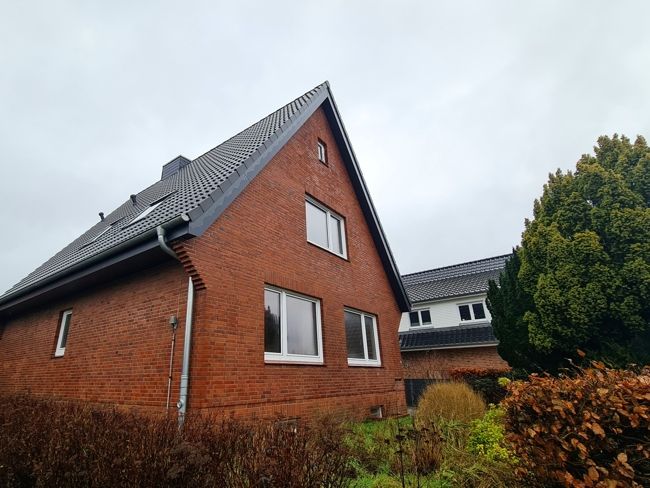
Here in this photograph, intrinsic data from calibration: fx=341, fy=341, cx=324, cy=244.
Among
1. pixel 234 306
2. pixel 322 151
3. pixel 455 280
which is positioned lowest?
pixel 234 306

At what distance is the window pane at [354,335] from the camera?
9523mm

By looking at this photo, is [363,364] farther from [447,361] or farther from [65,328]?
[447,361]

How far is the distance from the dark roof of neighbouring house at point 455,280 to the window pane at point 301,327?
14348 millimetres

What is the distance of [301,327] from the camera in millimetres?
7957

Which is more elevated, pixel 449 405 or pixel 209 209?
pixel 209 209

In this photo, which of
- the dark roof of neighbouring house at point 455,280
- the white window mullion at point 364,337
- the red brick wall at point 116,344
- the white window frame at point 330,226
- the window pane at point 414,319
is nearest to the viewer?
the red brick wall at point 116,344

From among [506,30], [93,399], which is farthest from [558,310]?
[93,399]

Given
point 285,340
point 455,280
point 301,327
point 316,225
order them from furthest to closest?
point 455,280, point 316,225, point 301,327, point 285,340

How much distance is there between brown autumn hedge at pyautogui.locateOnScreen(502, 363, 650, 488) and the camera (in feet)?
8.87

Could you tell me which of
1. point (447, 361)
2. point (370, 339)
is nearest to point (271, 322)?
point (370, 339)

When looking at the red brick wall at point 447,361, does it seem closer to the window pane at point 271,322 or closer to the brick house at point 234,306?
the brick house at point 234,306

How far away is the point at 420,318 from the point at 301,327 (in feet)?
50.3

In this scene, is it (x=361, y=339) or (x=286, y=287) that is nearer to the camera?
(x=286, y=287)

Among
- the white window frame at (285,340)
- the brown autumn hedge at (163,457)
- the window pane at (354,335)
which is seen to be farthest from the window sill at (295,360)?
the brown autumn hedge at (163,457)
